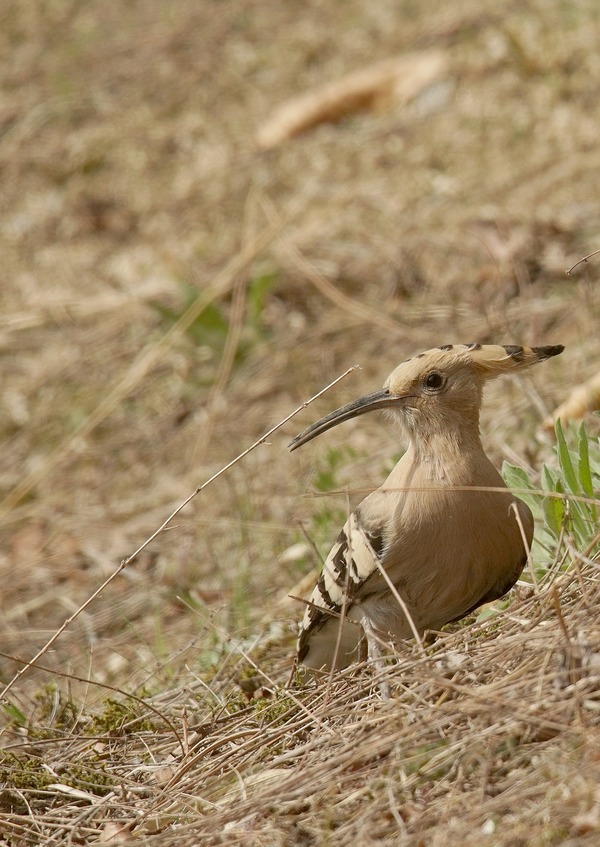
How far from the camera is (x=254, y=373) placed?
5922 mm

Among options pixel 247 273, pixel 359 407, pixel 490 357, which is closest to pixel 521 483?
pixel 490 357

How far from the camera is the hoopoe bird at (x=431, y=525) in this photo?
2.76 m

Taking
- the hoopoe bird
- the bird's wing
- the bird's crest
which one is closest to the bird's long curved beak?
the hoopoe bird

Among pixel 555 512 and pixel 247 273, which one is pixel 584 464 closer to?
pixel 555 512

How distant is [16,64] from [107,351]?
4.03 meters

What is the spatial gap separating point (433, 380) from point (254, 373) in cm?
305

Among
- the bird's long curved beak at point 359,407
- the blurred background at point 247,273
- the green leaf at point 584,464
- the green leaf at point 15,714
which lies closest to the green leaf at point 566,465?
the green leaf at point 584,464

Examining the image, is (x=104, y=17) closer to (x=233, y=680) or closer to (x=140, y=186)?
(x=140, y=186)

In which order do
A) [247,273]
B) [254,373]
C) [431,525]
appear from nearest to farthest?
[431,525] → [254,373] → [247,273]

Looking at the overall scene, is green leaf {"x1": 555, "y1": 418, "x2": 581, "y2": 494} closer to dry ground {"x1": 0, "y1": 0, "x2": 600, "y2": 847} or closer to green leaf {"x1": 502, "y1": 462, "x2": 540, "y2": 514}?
green leaf {"x1": 502, "y1": 462, "x2": 540, "y2": 514}

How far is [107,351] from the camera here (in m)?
6.52

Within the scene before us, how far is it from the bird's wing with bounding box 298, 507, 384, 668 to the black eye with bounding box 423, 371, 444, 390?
36 cm

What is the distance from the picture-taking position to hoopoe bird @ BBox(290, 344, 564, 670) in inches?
108

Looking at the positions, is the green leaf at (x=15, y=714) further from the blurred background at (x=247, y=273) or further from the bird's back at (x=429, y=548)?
the bird's back at (x=429, y=548)
